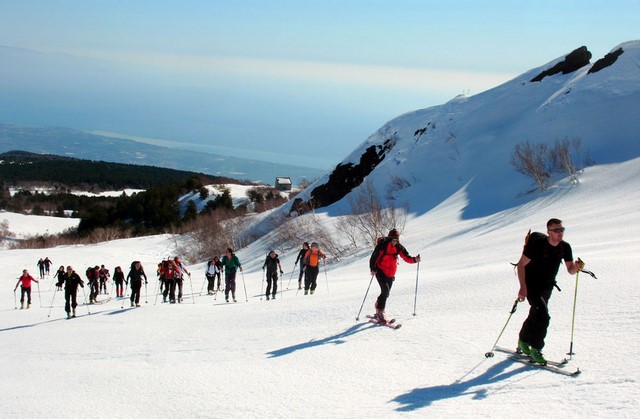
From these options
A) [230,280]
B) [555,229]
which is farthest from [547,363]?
[230,280]

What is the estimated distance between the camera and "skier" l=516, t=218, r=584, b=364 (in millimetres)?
6637

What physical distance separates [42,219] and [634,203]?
335 feet

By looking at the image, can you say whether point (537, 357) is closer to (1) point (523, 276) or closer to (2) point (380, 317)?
(1) point (523, 276)

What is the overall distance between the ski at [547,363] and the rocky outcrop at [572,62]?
165 feet

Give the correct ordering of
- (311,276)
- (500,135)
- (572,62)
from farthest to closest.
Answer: (572,62), (500,135), (311,276)

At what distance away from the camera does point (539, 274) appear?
671 cm

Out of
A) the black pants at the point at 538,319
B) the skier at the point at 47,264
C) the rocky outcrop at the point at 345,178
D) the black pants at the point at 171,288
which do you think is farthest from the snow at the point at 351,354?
the rocky outcrop at the point at 345,178

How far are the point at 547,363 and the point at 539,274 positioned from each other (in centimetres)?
103

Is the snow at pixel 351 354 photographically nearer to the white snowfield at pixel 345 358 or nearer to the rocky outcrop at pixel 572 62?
the white snowfield at pixel 345 358

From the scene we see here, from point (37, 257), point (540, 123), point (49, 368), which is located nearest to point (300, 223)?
point (540, 123)

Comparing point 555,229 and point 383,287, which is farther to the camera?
point 383,287

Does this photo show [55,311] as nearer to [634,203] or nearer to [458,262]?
[458,262]

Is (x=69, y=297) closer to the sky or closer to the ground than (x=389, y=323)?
closer to the sky

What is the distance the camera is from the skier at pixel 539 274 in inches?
261
